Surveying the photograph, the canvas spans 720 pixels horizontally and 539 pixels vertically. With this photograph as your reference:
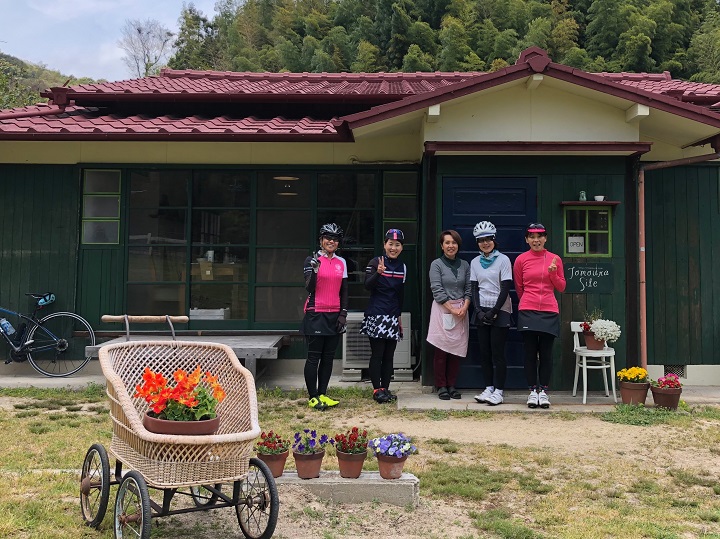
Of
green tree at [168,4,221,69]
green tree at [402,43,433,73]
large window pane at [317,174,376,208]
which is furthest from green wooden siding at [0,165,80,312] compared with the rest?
green tree at [168,4,221,69]

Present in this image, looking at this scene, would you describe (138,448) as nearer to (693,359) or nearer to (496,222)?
(496,222)

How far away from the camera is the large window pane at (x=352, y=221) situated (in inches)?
291

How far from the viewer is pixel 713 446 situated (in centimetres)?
464

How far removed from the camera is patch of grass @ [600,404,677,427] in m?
5.36

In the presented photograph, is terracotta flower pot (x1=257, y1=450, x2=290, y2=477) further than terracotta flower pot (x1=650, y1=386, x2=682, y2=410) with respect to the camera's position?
No

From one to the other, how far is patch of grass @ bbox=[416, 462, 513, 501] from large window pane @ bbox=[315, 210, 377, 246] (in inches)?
147

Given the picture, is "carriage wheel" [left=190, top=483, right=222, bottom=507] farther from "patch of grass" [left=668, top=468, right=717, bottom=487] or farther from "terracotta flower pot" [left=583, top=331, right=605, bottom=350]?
"terracotta flower pot" [left=583, top=331, right=605, bottom=350]

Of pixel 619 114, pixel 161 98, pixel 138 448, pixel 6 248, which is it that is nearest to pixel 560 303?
pixel 619 114

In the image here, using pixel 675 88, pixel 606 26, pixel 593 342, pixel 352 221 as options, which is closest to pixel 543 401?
pixel 593 342

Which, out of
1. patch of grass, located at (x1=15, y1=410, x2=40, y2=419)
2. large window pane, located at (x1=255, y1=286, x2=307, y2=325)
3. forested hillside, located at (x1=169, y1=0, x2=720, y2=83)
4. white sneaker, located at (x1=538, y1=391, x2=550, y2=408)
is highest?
forested hillside, located at (x1=169, y1=0, x2=720, y2=83)

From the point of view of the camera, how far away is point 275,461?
340cm

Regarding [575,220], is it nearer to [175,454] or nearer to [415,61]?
[175,454]

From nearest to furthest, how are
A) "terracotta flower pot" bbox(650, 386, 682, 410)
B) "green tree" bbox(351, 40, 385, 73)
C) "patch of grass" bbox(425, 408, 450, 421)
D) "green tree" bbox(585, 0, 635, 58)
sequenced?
"patch of grass" bbox(425, 408, 450, 421) → "terracotta flower pot" bbox(650, 386, 682, 410) → "green tree" bbox(351, 40, 385, 73) → "green tree" bbox(585, 0, 635, 58)

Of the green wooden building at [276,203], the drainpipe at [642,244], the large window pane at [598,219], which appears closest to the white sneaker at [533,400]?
the drainpipe at [642,244]
